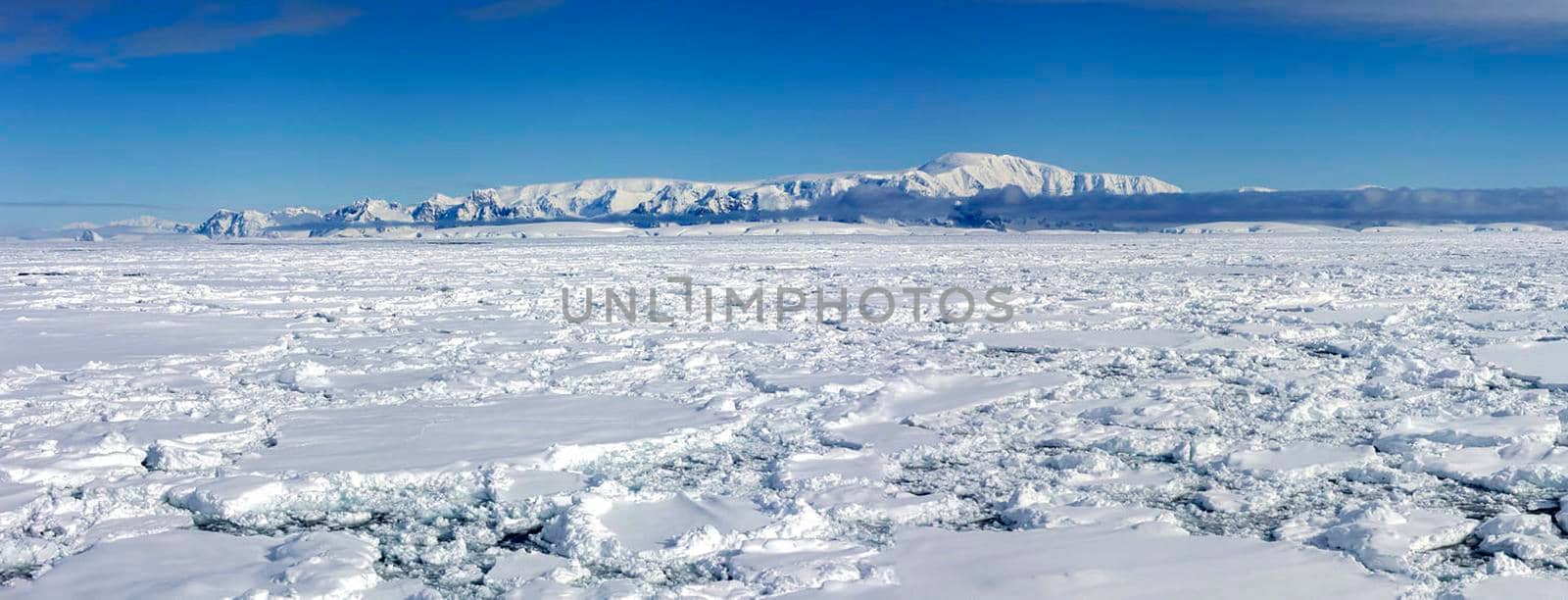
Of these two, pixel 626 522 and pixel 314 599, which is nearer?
pixel 314 599

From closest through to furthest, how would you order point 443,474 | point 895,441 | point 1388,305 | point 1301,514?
1. point 1301,514
2. point 443,474
3. point 895,441
4. point 1388,305

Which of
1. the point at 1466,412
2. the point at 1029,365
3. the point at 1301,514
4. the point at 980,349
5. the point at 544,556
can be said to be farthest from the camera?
the point at 980,349

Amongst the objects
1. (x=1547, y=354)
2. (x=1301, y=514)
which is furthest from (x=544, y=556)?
(x=1547, y=354)

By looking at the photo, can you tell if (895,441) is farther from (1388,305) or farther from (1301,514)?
(1388,305)

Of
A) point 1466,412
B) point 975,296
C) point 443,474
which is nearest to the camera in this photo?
point 443,474

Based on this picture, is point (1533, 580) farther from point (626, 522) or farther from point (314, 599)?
point (314, 599)

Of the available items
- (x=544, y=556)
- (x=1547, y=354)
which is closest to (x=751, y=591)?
(x=544, y=556)
